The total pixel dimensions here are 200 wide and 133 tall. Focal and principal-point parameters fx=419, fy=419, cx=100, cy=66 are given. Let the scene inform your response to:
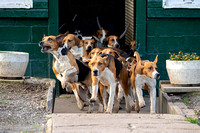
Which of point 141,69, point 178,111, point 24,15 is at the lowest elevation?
point 178,111

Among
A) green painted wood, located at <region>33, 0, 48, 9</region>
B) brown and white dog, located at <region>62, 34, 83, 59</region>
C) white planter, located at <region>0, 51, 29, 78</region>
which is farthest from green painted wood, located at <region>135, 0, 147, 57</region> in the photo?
white planter, located at <region>0, 51, 29, 78</region>

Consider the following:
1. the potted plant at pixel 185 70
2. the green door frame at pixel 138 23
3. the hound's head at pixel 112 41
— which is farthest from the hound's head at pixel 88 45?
the potted plant at pixel 185 70

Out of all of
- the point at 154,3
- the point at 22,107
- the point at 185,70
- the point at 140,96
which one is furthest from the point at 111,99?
the point at 154,3

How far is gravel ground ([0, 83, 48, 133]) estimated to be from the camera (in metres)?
5.51

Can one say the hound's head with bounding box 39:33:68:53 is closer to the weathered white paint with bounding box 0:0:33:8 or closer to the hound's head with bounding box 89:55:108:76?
the hound's head with bounding box 89:55:108:76

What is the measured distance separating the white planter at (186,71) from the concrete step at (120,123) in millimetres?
2040

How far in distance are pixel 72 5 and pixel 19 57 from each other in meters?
6.11

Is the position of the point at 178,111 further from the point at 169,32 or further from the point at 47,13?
the point at 47,13

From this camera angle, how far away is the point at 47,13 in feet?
31.8

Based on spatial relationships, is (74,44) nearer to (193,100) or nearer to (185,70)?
(185,70)

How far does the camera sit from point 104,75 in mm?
6879

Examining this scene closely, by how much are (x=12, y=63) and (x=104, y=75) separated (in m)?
2.49

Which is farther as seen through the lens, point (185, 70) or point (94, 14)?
point (94, 14)

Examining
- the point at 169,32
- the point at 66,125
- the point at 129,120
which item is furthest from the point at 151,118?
the point at 169,32
